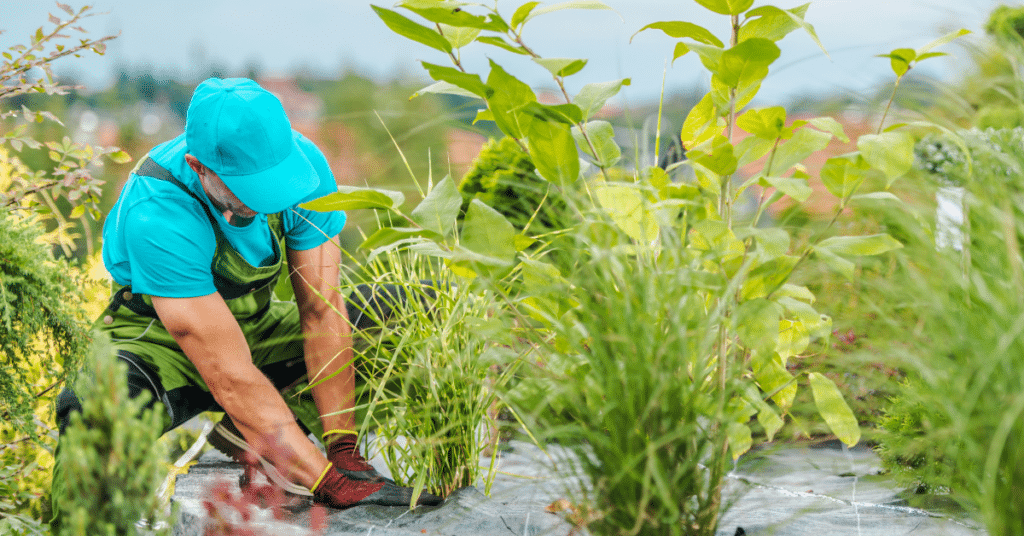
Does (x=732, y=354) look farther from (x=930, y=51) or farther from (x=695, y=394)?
(x=930, y=51)

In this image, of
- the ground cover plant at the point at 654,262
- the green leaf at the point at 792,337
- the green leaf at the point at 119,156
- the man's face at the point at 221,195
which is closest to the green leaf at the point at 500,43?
the ground cover plant at the point at 654,262

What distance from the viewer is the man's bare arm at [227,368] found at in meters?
1.89

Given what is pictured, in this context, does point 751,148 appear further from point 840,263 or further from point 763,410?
point 763,410

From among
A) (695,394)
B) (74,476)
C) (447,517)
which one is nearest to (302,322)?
(447,517)

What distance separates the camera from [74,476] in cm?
98

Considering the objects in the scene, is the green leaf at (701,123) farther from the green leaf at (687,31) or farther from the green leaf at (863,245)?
the green leaf at (863,245)

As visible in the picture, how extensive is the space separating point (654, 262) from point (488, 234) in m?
0.31

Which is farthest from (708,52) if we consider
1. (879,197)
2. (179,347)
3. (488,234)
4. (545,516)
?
(179,347)

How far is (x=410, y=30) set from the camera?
108 cm

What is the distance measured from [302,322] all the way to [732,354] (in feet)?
5.53

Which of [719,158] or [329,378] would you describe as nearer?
[719,158]

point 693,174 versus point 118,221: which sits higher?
point 693,174

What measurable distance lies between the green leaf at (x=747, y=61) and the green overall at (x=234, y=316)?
1.54 meters

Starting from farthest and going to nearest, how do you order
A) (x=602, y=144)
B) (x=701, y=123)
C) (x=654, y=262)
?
(x=701, y=123), (x=602, y=144), (x=654, y=262)
